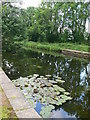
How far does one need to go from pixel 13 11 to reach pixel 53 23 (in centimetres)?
684

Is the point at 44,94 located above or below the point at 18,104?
below

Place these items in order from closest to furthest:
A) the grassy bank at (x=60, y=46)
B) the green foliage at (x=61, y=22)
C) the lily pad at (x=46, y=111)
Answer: the lily pad at (x=46, y=111)
the grassy bank at (x=60, y=46)
the green foliage at (x=61, y=22)

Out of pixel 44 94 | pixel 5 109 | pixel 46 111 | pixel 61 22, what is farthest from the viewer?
pixel 61 22

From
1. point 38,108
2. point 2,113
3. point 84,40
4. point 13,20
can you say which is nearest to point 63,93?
point 38,108

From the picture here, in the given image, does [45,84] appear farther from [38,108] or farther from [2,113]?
[2,113]

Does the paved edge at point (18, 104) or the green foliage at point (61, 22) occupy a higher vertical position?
the green foliage at point (61, 22)

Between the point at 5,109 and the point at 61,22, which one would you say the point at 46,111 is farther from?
the point at 61,22

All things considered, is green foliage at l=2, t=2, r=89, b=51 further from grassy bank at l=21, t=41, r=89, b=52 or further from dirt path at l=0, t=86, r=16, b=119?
dirt path at l=0, t=86, r=16, b=119

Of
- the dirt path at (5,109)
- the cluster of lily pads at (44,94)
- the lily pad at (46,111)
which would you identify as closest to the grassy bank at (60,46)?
the cluster of lily pads at (44,94)

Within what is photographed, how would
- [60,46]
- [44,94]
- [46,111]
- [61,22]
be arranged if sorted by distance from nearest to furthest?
1. [46,111]
2. [44,94]
3. [60,46]
4. [61,22]

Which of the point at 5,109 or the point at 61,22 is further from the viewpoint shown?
the point at 61,22

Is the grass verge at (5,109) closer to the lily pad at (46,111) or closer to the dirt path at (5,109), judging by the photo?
the dirt path at (5,109)

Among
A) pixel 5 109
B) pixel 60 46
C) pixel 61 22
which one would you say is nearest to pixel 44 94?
pixel 5 109

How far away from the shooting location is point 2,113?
1.53 meters
